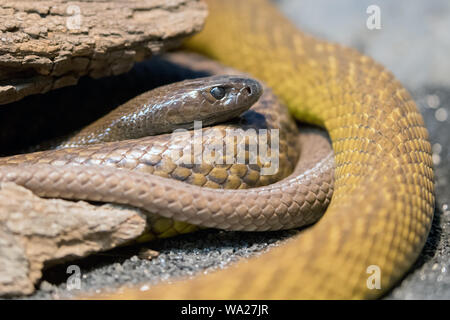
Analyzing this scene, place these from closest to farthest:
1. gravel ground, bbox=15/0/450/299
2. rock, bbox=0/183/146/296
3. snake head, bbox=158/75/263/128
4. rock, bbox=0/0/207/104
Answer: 1. rock, bbox=0/183/146/296
2. gravel ground, bbox=15/0/450/299
3. rock, bbox=0/0/207/104
4. snake head, bbox=158/75/263/128

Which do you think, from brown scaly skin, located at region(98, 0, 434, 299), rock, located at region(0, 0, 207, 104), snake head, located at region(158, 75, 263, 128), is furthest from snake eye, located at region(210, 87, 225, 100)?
brown scaly skin, located at region(98, 0, 434, 299)

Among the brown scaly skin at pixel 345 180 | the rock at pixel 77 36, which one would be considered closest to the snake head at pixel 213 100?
the rock at pixel 77 36

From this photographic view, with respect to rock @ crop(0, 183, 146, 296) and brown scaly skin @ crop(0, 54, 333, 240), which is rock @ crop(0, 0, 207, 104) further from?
rock @ crop(0, 183, 146, 296)

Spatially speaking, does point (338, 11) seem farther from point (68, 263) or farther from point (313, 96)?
point (68, 263)

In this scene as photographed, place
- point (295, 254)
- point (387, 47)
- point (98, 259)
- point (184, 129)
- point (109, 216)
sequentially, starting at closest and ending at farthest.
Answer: point (295, 254) < point (109, 216) < point (98, 259) < point (184, 129) < point (387, 47)

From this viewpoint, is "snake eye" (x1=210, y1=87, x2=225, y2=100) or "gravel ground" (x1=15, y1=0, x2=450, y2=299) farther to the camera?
"snake eye" (x1=210, y1=87, x2=225, y2=100)

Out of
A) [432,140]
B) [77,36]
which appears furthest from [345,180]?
[77,36]

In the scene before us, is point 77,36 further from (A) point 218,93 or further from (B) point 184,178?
(B) point 184,178

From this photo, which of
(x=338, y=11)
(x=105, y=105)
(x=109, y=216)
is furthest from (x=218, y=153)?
(x=338, y=11)
